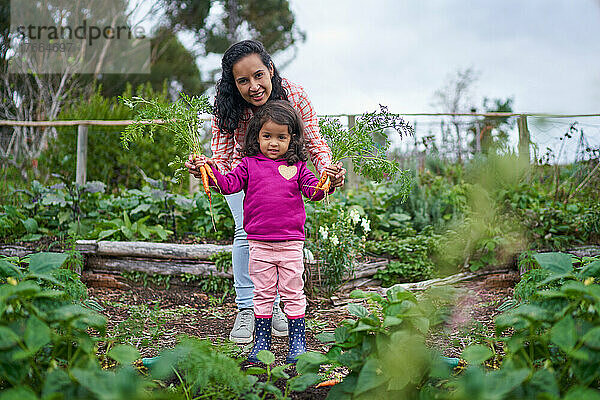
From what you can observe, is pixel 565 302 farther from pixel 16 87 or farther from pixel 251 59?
pixel 16 87

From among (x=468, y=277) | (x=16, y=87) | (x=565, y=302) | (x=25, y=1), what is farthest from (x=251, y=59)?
(x=25, y=1)

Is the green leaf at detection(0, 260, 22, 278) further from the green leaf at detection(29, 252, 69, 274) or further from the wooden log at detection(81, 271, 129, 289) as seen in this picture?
the wooden log at detection(81, 271, 129, 289)

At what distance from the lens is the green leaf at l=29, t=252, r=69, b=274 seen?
1395 mm

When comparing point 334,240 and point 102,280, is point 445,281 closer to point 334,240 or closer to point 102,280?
point 334,240

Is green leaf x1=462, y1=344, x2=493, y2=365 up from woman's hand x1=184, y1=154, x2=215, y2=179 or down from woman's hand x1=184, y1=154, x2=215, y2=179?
down

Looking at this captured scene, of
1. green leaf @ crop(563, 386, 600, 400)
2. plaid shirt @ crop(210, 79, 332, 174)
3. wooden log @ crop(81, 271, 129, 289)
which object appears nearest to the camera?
green leaf @ crop(563, 386, 600, 400)

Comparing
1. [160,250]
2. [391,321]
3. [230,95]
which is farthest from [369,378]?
[160,250]

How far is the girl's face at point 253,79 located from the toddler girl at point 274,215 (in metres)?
0.11

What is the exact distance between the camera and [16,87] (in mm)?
12594

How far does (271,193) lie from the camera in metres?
2.25

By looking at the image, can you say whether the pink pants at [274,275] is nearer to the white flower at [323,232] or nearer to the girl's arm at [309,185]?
the girl's arm at [309,185]

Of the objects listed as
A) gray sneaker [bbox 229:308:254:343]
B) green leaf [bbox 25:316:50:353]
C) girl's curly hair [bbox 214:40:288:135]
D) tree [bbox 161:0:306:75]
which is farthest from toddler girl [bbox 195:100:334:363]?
tree [bbox 161:0:306:75]

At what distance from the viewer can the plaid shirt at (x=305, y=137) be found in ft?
8.19

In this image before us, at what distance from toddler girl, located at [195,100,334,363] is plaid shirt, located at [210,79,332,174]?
0.19 m
